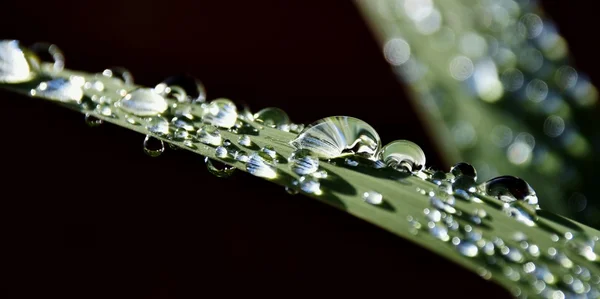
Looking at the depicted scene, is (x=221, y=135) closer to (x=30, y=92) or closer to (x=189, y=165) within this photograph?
(x=30, y=92)

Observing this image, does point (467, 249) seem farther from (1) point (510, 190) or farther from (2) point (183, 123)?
(2) point (183, 123)

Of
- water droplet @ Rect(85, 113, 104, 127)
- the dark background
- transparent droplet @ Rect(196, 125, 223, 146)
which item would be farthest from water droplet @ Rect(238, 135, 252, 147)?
the dark background

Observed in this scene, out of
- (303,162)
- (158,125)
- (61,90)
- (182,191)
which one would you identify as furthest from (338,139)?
(182,191)

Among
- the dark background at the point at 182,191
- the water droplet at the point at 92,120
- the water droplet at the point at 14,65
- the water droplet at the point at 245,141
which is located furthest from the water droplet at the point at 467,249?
the dark background at the point at 182,191

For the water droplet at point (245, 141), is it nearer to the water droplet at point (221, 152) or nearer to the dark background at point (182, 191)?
the water droplet at point (221, 152)

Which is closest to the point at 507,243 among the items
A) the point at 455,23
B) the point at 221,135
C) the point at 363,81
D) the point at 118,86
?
the point at 221,135

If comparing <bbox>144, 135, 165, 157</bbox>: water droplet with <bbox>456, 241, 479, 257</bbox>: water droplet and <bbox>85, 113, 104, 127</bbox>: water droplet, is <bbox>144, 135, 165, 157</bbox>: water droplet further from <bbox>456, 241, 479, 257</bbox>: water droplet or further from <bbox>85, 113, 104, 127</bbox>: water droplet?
<bbox>456, 241, 479, 257</bbox>: water droplet
